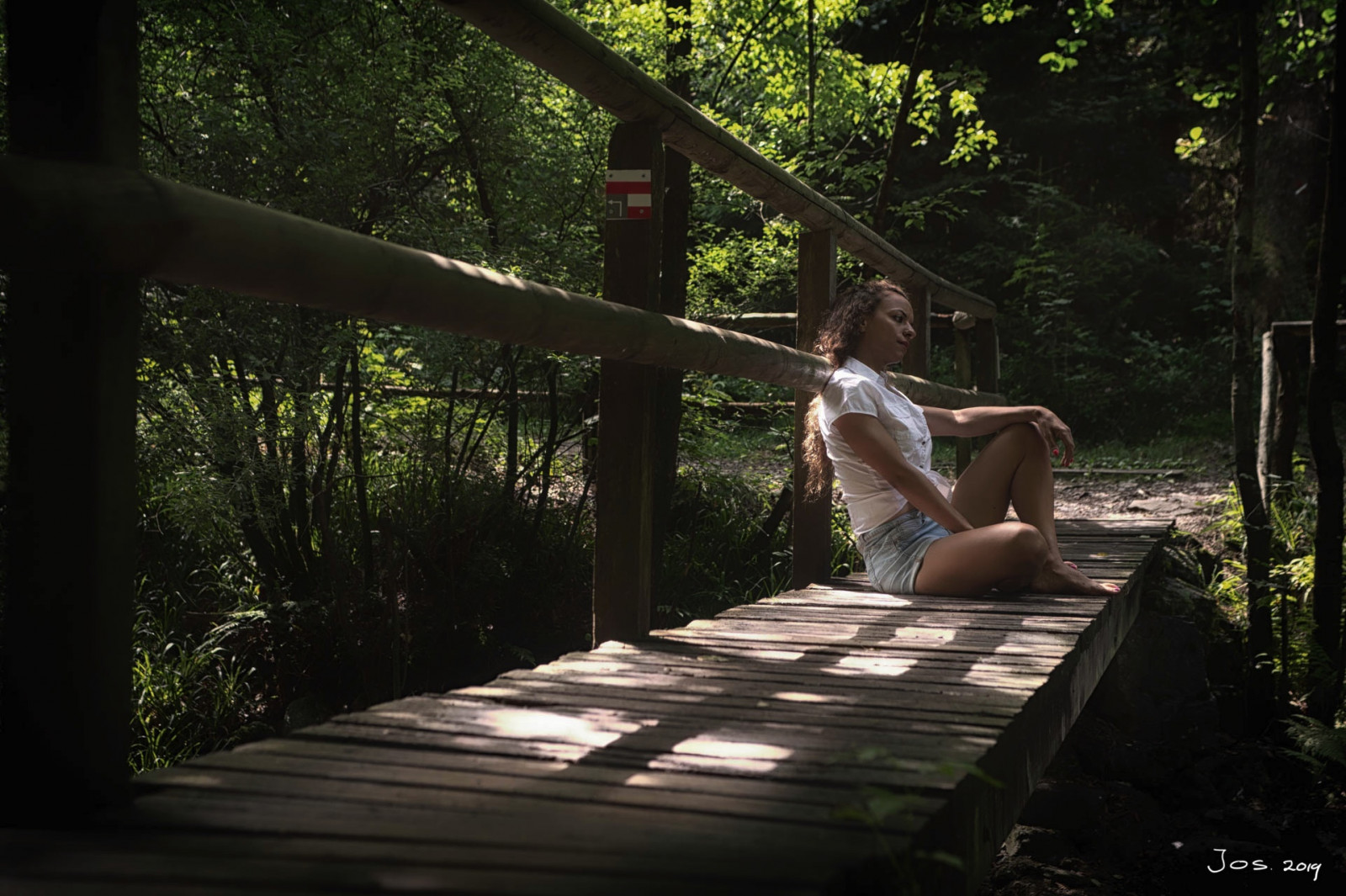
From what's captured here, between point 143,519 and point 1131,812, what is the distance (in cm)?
519

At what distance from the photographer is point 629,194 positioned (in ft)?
10.2

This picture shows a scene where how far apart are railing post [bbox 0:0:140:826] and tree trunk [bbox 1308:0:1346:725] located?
5.74 metres

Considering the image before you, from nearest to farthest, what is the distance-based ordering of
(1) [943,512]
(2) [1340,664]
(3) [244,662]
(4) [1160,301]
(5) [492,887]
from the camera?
(5) [492,887]
(1) [943,512]
(3) [244,662]
(2) [1340,664]
(4) [1160,301]

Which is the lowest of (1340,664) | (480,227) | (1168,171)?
(1340,664)

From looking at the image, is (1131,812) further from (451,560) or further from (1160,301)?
(1160,301)

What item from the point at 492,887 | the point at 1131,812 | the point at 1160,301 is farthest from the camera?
the point at 1160,301

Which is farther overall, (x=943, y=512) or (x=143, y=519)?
(x=143, y=519)

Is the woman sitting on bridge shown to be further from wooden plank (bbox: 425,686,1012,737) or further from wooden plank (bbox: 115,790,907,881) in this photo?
wooden plank (bbox: 115,790,907,881)

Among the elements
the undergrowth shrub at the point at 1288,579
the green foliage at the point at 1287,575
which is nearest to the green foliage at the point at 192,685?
the undergrowth shrub at the point at 1288,579

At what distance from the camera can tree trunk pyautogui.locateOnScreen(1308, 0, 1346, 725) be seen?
18.8 feet

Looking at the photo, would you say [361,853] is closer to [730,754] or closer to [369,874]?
[369,874]

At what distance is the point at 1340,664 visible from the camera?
6.09m

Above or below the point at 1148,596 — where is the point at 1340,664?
below

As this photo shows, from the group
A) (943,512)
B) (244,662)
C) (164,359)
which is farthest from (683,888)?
(244,662)
